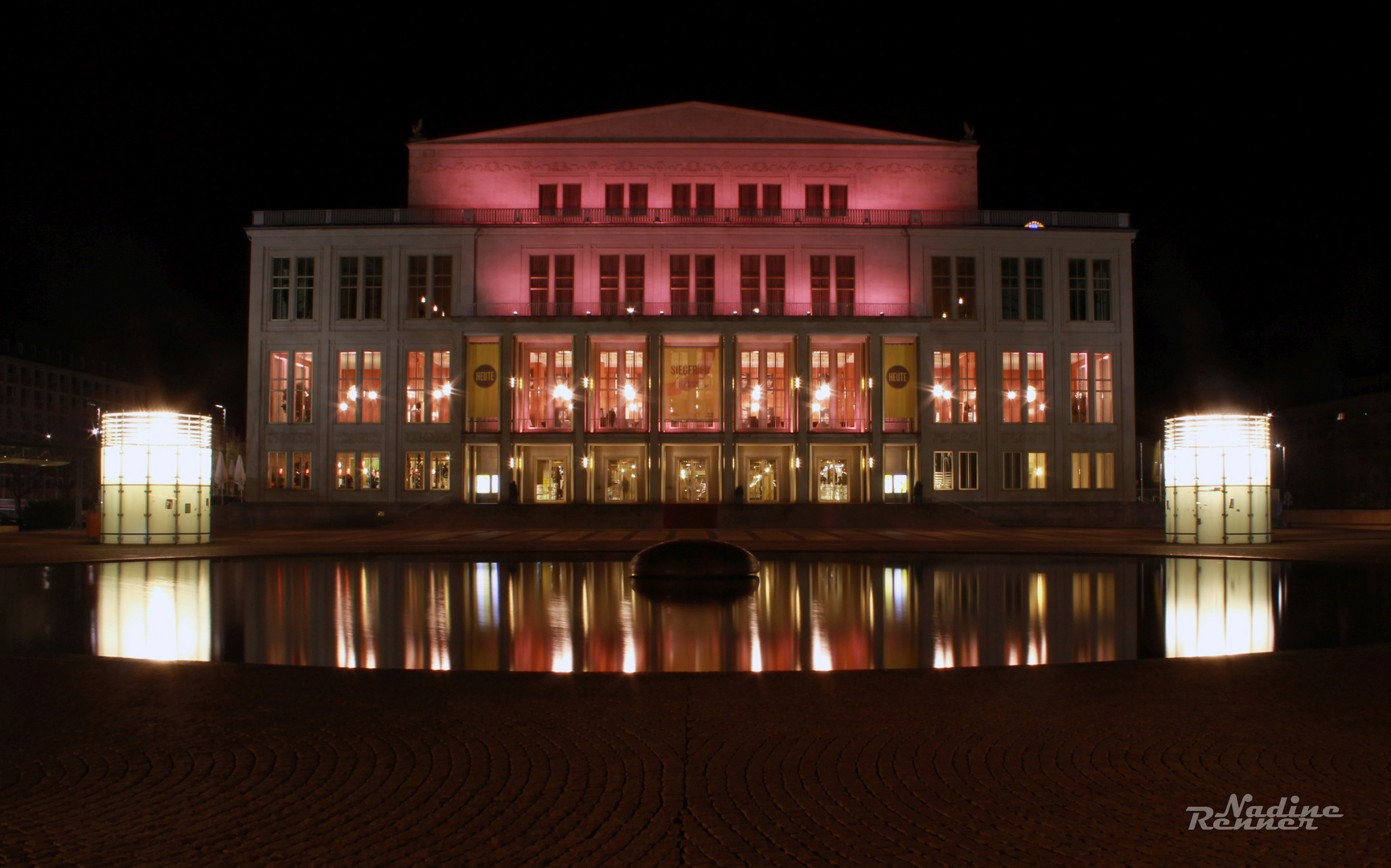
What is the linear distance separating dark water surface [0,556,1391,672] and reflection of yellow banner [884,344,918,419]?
32364 millimetres

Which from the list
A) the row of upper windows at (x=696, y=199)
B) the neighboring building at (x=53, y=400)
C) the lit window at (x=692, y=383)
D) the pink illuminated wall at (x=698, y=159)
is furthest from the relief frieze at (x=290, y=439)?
the neighboring building at (x=53, y=400)

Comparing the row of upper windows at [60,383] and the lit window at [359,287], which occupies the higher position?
the lit window at [359,287]

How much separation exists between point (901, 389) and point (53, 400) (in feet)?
303

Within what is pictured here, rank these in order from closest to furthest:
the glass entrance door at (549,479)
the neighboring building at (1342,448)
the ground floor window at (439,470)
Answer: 1. the ground floor window at (439,470)
2. the glass entrance door at (549,479)
3. the neighboring building at (1342,448)

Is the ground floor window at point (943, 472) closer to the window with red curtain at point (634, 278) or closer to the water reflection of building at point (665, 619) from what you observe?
the window with red curtain at point (634, 278)

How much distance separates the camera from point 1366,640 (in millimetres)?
11258

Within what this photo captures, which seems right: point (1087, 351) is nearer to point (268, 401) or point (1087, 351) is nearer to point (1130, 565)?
point (1130, 565)

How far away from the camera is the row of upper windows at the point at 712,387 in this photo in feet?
175

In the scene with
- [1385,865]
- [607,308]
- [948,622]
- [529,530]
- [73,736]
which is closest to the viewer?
[1385,865]

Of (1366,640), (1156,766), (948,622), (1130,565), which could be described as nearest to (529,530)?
(1130,565)

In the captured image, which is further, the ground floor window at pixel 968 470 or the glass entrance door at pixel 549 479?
→ the glass entrance door at pixel 549 479

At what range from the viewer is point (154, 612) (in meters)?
13.9

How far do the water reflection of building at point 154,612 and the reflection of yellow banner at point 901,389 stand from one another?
37975mm

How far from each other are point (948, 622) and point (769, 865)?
876cm
